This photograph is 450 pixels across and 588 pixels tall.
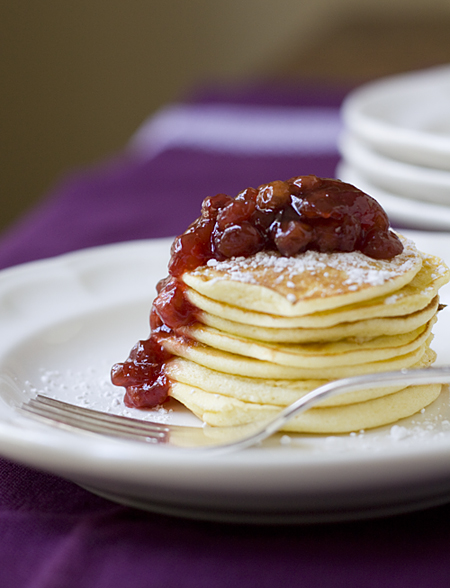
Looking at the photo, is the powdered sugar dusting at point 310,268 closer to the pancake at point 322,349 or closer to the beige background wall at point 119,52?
the pancake at point 322,349

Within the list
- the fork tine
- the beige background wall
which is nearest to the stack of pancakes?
the fork tine

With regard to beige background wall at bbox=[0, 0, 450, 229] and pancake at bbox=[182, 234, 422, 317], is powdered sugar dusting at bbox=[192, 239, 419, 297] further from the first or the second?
beige background wall at bbox=[0, 0, 450, 229]

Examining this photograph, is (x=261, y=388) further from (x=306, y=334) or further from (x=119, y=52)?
(x=119, y=52)

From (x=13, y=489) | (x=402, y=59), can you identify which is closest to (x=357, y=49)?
(x=402, y=59)

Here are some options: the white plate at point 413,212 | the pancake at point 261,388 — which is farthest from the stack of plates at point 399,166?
the pancake at point 261,388

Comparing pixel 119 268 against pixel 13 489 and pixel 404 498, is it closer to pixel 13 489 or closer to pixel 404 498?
pixel 13 489

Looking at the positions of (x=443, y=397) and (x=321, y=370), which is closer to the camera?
(x=321, y=370)
